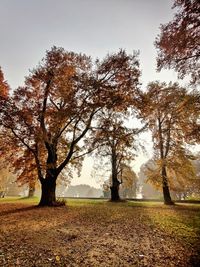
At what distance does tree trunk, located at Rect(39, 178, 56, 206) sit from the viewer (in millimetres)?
17359

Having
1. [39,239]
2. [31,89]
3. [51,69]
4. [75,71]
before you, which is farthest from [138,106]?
[39,239]

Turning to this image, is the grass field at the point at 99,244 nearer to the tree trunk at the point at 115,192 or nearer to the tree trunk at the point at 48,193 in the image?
A: the tree trunk at the point at 48,193

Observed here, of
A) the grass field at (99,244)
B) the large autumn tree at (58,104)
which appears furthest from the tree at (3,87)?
the grass field at (99,244)

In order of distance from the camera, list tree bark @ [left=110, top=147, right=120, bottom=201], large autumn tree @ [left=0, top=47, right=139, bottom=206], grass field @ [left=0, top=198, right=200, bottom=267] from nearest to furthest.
A: 1. grass field @ [left=0, top=198, right=200, bottom=267]
2. large autumn tree @ [left=0, top=47, right=139, bottom=206]
3. tree bark @ [left=110, top=147, right=120, bottom=201]

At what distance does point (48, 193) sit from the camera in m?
17.8

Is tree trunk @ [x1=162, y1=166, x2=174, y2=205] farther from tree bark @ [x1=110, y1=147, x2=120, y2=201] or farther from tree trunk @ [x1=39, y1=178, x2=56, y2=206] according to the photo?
tree trunk @ [x1=39, y1=178, x2=56, y2=206]

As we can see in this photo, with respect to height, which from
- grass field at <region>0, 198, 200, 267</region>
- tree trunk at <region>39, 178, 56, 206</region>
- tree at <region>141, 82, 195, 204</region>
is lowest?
grass field at <region>0, 198, 200, 267</region>

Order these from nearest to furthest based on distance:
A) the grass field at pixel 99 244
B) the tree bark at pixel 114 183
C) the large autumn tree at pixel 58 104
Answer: the grass field at pixel 99 244, the large autumn tree at pixel 58 104, the tree bark at pixel 114 183

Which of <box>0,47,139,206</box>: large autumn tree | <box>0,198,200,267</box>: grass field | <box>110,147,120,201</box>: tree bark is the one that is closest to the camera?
<box>0,198,200,267</box>: grass field

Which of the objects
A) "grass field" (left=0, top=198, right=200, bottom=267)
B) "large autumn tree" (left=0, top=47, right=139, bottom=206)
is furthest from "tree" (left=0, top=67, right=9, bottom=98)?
"grass field" (left=0, top=198, right=200, bottom=267)

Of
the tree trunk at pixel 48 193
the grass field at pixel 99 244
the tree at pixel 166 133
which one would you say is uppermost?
the tree at pixel 166 133

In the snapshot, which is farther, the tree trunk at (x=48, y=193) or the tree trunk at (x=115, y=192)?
the tree trunk at (x=115, y=192)

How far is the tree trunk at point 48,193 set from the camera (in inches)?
683

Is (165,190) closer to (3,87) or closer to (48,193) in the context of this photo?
(48,193)
